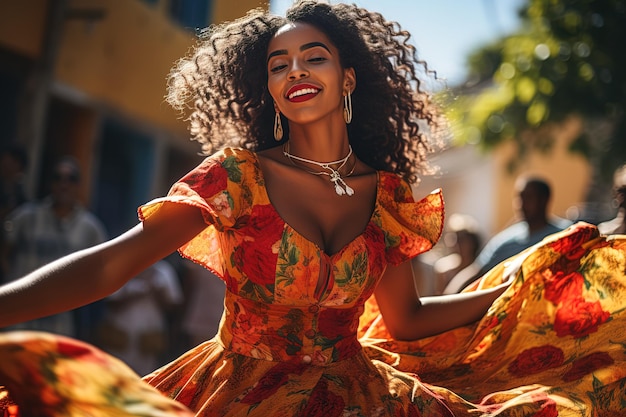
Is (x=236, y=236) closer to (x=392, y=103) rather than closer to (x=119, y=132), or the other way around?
(x=392, y=103)

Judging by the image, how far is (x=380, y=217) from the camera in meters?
3.41

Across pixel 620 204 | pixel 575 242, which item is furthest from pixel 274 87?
pixel 620 204

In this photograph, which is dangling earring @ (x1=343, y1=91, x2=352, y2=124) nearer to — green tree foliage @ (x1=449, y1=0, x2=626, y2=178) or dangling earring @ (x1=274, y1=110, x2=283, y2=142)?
dangling earring @ (x1=274, y1=110, x2=283, y2=142)

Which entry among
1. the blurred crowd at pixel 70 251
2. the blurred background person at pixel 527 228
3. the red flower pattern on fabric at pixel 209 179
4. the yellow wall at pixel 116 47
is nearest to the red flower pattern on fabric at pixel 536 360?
the red flower pattern on fabric at pixel 209 179

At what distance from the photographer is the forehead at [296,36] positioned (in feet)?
11.0

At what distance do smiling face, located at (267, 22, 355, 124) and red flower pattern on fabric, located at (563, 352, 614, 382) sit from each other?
1.20 m

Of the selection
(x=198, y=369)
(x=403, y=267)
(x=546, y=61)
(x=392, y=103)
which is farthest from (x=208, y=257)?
(x=546, y=61)

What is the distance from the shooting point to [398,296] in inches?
138

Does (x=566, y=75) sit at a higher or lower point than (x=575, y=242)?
higher

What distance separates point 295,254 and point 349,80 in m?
0.83

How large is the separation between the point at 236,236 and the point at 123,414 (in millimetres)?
1118

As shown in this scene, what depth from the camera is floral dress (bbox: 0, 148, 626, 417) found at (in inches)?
114

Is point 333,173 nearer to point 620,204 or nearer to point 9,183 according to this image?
point 620,204

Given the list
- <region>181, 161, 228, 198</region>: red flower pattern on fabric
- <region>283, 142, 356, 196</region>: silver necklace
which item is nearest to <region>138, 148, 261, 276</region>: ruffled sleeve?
<region>181, 161, 228, 198</region>: red flower pattern on fabric
